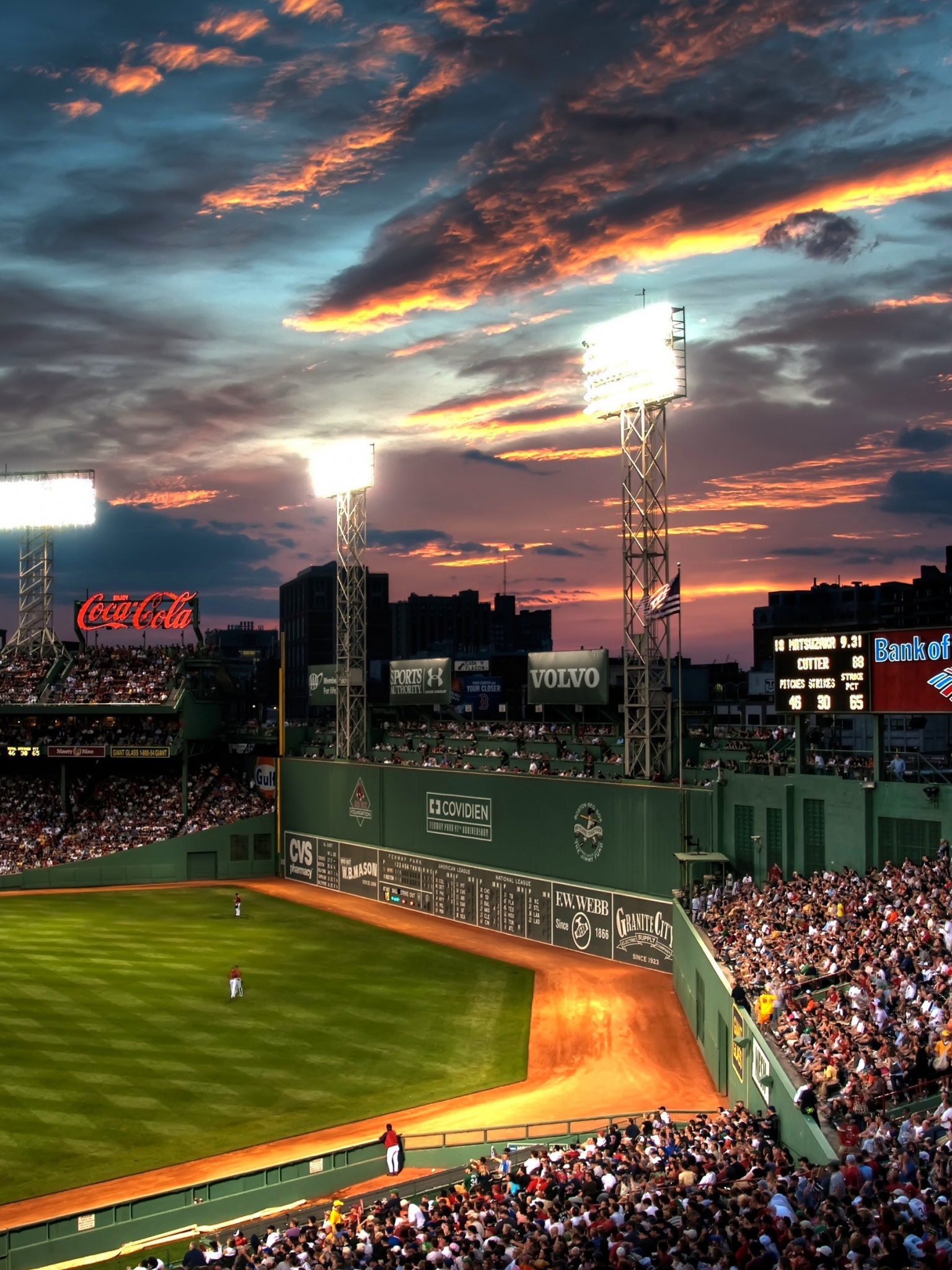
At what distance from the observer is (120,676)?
64.0 meters

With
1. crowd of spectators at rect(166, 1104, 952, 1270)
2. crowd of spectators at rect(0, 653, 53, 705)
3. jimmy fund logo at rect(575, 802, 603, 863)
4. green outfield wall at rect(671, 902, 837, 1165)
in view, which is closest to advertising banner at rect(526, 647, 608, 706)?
jimmy fund logo at rect(575, 802, 603, 863)

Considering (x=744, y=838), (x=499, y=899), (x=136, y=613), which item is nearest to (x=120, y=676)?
(x=136, y=613)

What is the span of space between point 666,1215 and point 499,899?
3147 centimetres

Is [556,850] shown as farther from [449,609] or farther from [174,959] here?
[449,609]

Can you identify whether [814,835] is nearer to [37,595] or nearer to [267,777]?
[267,777]

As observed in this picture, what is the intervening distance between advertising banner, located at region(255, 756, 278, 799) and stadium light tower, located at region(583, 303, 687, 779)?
25620 millimetres

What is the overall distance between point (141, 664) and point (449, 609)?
119 m

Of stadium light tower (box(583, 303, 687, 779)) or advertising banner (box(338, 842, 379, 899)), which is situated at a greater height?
stadium light tower (box(583, 303, 687, 779))

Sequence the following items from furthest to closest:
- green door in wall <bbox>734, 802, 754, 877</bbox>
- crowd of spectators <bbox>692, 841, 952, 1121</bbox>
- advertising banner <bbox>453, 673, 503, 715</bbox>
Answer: advertising banner <bbox>453, 673, 503, 715</bbox> → green door in wall <bbox>734, 802, 754, 877</bbox> → crowd of spectators <bbox>692, 841, 952, 1121</bbox>

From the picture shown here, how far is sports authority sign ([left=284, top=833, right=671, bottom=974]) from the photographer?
37.5m

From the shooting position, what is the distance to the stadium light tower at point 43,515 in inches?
2650

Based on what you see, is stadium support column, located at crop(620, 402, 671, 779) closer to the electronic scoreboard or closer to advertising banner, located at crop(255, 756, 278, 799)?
the electronic scoreboard

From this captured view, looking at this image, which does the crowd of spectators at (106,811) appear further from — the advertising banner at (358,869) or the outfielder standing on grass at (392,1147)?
the outfielder standing on grass at (392,1147)

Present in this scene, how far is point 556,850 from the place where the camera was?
4122cm
